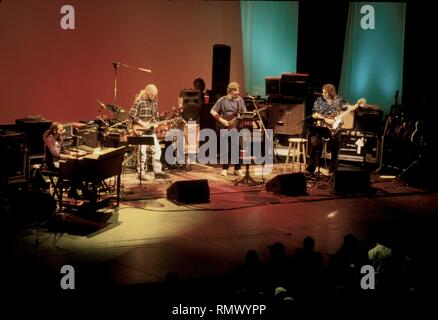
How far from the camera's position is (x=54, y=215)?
9.51 meters

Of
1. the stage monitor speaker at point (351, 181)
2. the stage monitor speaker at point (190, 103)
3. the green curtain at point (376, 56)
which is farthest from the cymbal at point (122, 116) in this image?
the green curtain at point (376, 56)

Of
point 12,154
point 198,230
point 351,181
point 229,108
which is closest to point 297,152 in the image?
point 229,108

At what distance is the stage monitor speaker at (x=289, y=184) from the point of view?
1125 cm

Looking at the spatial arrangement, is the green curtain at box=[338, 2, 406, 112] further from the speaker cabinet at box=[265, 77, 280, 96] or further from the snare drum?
the snare drum

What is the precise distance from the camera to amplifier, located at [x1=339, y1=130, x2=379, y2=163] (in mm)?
13375

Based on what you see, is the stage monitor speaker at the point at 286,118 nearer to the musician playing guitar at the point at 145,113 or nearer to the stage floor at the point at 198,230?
the stage floor at the point at 198,230

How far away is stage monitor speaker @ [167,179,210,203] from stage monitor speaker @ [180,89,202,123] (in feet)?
10.1

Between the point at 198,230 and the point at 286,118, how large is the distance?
535cm

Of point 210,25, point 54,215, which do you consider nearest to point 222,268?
point 54,215

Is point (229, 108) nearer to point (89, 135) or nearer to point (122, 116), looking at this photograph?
point (122, 116)

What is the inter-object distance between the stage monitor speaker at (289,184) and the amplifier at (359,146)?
2515 mm

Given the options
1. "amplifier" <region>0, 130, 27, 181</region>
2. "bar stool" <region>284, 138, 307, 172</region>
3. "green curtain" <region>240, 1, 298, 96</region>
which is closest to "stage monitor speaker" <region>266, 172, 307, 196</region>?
"bar stool" <region>284, 138, 307, 172</region>

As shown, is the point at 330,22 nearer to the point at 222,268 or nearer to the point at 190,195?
the point at 190,195

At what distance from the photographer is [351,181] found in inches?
454
